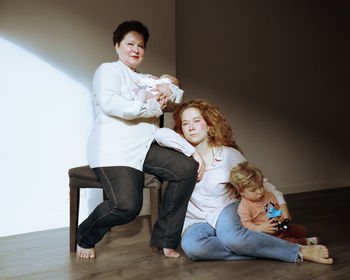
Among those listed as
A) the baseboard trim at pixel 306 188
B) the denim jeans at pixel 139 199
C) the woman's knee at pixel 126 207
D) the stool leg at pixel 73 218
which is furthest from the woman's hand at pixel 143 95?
the baseboard trim at pixel 306 188

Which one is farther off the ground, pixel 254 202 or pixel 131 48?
pixel 131 48

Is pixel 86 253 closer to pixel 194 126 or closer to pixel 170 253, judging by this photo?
pixel 170 253

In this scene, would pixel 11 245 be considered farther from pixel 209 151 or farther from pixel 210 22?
pixel 210 22

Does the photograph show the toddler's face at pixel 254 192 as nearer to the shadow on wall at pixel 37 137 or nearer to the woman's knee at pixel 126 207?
the woman's knee at pixel 126 207

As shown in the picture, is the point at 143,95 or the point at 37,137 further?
the point at 37,137

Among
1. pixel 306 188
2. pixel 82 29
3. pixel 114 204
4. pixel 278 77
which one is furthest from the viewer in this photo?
pixel 306 188

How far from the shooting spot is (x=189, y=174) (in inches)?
83.8

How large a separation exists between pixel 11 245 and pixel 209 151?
4.15ft

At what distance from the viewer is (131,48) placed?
229 cm

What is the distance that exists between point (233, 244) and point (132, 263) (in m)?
0.50

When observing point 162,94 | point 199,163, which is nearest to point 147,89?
point 162,94

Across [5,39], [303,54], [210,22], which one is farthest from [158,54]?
[303,54]

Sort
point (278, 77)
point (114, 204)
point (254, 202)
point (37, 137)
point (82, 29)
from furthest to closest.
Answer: point (278, 77) → point (82, 29) → point (37, 137) → point (254, 202) → point (114, 204)

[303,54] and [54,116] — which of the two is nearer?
[54,116]
